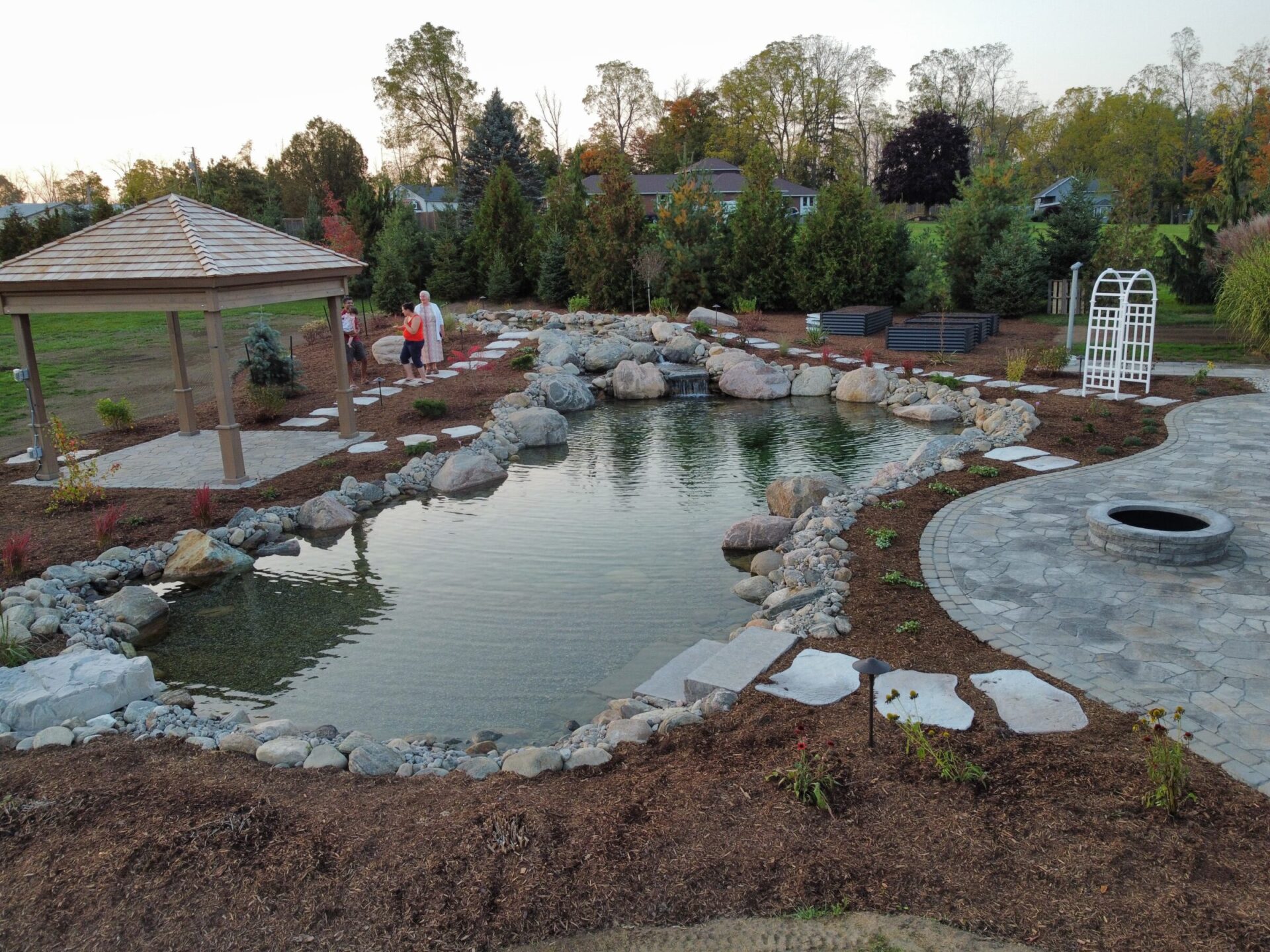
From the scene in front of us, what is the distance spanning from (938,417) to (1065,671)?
840 cm

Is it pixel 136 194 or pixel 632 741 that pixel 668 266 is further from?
pixel 136 194

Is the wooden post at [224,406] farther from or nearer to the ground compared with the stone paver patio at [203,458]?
farther from the ground

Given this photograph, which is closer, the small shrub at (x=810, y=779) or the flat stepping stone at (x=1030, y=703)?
the small shrub at (x=810, y=779)

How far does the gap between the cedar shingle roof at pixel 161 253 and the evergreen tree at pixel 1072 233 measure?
17.2 meters

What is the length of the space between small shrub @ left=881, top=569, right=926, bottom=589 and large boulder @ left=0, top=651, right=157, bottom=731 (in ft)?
16.3

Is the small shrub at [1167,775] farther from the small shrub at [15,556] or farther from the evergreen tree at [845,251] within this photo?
the evergreen tree at [845,251]

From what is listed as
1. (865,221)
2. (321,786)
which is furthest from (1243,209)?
(321,786)

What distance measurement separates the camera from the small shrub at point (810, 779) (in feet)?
12.5

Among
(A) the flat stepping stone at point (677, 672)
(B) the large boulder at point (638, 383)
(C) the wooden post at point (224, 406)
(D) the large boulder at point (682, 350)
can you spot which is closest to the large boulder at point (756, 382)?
(B) the large boulder at point (638, 383)

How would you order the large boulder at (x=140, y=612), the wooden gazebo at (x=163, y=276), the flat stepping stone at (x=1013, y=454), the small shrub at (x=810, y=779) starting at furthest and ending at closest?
the flat stepping stone at (x=1013, y=454)
the wooden gazebo at (x=163, y=276)
the large boulder at (x=140, y=612)
the small shrub at (x=810, y=779)

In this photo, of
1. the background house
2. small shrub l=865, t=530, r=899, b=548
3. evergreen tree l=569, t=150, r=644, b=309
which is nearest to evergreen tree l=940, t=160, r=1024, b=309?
evergreen tree l=569, t=150, r=644, b=309

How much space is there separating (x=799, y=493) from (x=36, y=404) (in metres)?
8.48

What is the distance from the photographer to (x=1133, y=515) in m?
6.99

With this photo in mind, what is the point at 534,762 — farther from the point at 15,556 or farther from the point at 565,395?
the point at 565,395
